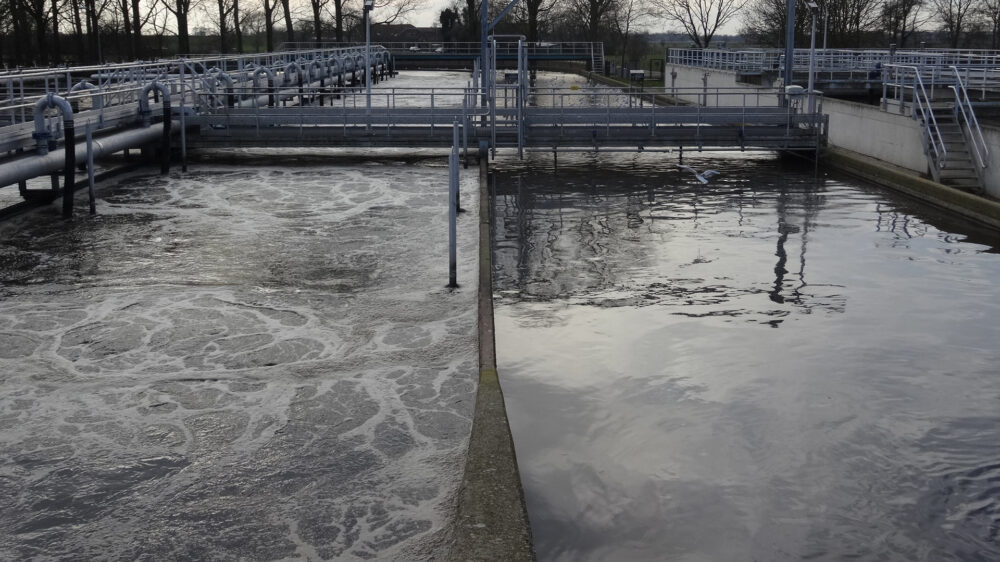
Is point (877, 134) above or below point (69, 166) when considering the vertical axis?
above

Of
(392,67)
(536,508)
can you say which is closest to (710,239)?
(536,508)

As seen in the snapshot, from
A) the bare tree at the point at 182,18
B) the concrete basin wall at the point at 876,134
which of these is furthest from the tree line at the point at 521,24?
the concrete basin wall at the point at 876,134

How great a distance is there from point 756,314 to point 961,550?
5.04 m

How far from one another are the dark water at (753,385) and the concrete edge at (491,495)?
0.37 m

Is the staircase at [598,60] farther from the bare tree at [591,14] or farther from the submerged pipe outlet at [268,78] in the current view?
the submerged pipe outlet at [268,78]

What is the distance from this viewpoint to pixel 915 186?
62.7 ft

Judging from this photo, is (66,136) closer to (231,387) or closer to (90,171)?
(90,171)

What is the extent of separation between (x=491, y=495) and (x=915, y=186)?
1483 cm

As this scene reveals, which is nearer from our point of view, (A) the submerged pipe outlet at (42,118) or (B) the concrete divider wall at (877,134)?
(A) the submerged pipe outlet at (42,118)

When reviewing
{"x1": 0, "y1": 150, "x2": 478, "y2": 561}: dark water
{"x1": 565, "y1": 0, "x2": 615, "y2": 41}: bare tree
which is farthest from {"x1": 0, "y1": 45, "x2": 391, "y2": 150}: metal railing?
{"x1": 565, "y1": 0, "x2": 615, "y2": 41}: bare tree

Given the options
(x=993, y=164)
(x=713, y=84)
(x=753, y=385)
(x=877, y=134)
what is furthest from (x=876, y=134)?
(x=713, y=84)

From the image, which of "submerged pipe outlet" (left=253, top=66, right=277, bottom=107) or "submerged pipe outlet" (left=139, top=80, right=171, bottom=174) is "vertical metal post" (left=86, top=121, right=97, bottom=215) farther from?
"submerged pipe outlet" (left=253, top=66, right=277, bottom=107)

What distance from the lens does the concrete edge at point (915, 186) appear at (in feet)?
55.2

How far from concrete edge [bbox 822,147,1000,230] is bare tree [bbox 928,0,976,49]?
46.7 meters
